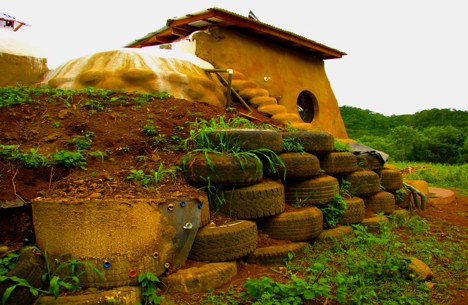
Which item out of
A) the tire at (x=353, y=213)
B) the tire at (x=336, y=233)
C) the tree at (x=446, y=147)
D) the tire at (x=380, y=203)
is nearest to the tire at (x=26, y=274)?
the tire at (x=336, y=233)

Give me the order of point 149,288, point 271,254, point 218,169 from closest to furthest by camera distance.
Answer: point 149,288 < point 218,169 < point 271,254

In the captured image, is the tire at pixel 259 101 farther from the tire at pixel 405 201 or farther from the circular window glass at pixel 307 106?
the circular window glass at pixel 307 106

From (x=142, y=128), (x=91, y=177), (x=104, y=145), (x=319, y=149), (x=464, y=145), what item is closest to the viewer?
(x=91, y=177)

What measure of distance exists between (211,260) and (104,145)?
1.49 metres

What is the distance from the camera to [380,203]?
5695 mm

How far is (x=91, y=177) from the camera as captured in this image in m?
3.12

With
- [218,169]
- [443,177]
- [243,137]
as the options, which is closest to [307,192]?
[243,137]

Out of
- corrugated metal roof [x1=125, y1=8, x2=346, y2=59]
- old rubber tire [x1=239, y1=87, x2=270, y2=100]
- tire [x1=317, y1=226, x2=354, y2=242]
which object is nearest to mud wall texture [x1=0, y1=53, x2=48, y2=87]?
corrugated metal roof [x1=125, y1=8, x2=346, y2=59]

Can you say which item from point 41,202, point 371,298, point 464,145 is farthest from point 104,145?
point 464,145

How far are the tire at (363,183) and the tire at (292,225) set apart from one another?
1462mm

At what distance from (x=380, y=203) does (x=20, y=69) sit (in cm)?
602

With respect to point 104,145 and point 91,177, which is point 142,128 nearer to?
point 104,145

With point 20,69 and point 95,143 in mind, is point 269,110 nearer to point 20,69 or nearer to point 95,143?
point 95,143

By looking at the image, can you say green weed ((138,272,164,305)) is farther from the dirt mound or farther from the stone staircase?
the stone staircase
